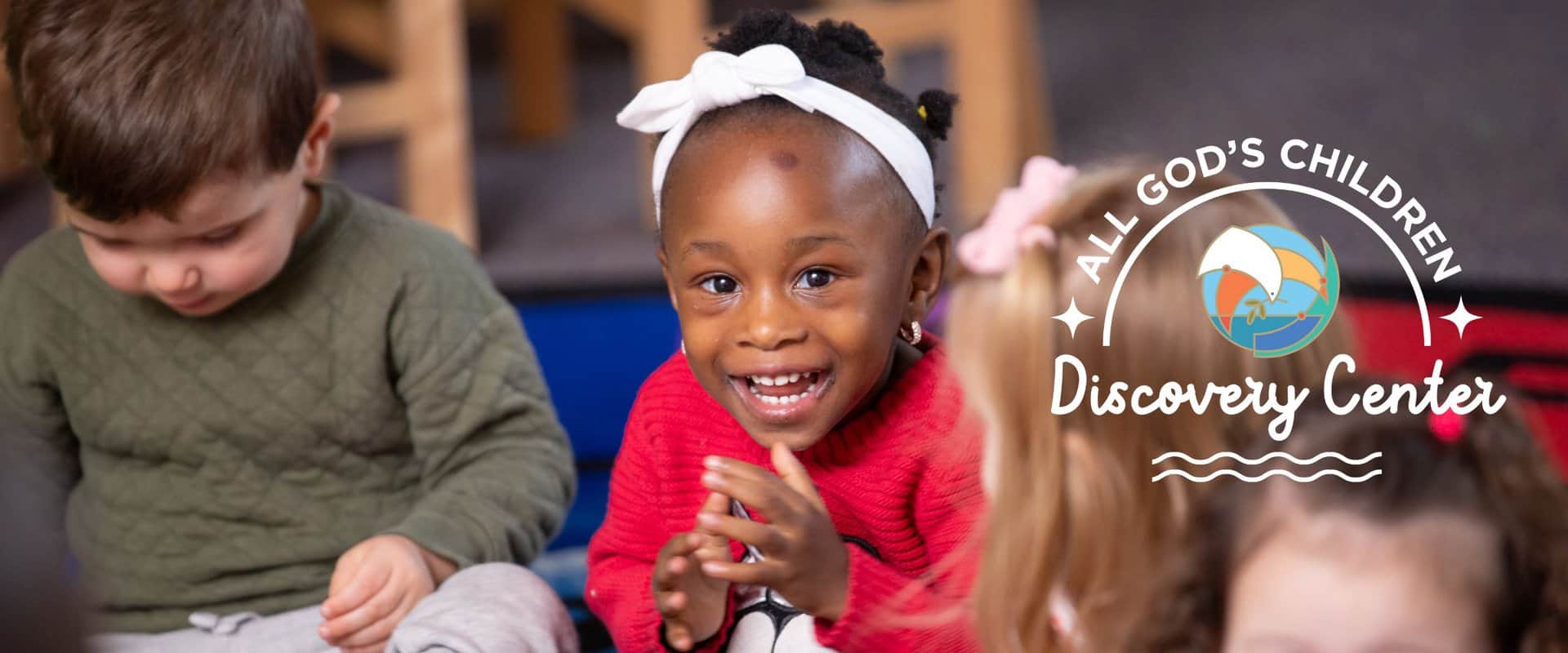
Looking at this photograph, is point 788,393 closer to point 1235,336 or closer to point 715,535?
point 715,535

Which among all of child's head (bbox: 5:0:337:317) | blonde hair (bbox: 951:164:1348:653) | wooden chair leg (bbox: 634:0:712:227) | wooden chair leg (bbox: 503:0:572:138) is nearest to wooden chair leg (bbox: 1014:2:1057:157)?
wooden chair leg (bbox: 634:0:712:227)

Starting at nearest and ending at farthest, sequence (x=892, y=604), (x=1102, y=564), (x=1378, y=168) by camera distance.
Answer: (x=1102, y=564)
(x=892, y=604)
(x=1378, y=168)

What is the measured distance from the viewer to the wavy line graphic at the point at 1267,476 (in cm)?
67

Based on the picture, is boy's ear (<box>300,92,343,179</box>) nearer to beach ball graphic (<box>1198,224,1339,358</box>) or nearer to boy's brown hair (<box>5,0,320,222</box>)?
boy's brown hair (<box>5,0,320,222</box>)

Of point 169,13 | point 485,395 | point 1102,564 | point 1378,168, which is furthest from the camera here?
point 1378,168

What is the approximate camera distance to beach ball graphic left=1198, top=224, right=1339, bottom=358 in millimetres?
719

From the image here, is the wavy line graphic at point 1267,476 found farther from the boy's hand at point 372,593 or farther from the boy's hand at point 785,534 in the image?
the boy's hand at point 372,593

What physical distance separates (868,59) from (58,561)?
0.58 metres

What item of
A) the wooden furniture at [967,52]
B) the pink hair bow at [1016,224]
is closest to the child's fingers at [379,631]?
the pink hair bow at [1016,224]

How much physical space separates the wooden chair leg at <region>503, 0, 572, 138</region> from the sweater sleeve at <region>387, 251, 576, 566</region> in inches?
67.8

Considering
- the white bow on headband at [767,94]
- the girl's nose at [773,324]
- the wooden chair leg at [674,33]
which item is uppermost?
the wooden chair leg at [674,33]

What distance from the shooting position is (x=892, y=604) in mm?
831

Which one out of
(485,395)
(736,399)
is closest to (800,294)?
(736,399)

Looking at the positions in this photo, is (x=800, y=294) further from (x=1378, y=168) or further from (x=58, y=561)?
(x=1378, y=168)
